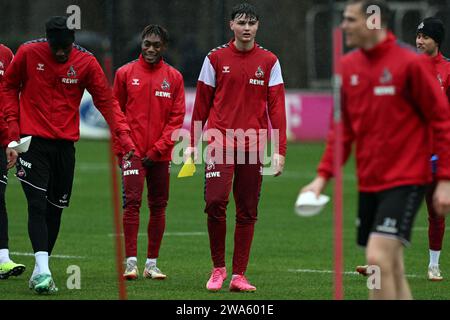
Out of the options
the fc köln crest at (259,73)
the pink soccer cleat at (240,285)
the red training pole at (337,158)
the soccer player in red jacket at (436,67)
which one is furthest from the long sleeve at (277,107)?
the red training pole at (337,158)

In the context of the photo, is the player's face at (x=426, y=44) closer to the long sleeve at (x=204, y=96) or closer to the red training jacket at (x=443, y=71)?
the red training jacket at (x=443, y=71)

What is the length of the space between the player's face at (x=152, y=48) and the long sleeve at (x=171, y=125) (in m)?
0.35

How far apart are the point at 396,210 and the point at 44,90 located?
4.06 metres

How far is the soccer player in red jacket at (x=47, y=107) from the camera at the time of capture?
10352 mm

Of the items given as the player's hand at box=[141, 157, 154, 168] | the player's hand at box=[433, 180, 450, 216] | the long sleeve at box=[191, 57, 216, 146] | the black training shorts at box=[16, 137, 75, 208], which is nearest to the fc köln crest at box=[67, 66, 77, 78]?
the black training shorts at box=[16, 137, 75, 208]

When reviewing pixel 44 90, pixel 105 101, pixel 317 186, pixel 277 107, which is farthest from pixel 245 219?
pixel 317 186

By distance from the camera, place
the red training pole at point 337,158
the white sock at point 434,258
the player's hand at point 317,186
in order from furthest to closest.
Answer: the white sock at point 434,258 < the player's hand at point 317,186 < the red training pole at point 337,158

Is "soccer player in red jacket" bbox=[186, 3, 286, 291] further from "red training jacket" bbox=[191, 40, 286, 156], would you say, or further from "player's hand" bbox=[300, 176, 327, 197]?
"player's hand" bbox=[300, 176, 327, 197]

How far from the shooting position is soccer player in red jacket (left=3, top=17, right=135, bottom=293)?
10352 mm

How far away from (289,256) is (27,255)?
9.87ft

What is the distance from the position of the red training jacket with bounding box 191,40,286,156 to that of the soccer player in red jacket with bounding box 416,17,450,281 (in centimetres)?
154

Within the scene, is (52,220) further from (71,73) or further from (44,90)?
(71,73)

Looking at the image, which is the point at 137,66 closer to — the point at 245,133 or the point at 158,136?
the point at 158,136

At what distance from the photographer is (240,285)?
10594 millimetres
